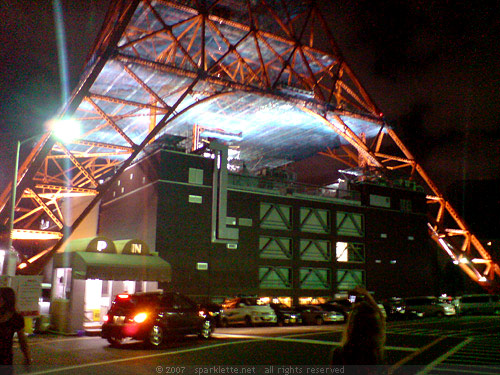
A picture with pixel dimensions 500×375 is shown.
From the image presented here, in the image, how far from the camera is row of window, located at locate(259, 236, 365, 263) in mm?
41750

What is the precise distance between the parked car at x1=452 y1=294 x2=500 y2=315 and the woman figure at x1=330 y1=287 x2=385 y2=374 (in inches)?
1576

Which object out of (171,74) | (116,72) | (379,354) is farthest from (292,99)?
(379,354)

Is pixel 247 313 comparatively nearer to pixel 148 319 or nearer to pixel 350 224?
pixel 148 319

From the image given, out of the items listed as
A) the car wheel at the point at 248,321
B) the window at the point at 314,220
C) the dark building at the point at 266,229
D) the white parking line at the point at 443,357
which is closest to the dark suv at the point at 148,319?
the white parking line at the point at 443,357

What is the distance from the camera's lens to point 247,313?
2831cm

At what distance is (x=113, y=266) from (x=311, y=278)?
2337 centimetres

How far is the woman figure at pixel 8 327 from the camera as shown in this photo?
20.6 ft

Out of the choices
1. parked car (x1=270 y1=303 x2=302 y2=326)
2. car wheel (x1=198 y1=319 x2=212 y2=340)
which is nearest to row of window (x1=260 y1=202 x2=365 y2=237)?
parked car (x1=270 y1=303 x2=302 y2=326)

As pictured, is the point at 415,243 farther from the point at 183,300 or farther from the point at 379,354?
the point at 379,354

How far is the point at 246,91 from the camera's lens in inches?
1380

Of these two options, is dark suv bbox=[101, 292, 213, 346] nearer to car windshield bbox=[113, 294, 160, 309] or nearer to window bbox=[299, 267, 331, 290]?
car windshield bbox=[113, 294, 160, 309]

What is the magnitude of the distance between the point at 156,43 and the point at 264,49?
27.0 ft

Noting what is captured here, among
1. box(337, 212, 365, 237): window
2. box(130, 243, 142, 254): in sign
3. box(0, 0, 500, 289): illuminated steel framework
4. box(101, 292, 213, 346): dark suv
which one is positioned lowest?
box(101, 292, 213, 346): dark suv

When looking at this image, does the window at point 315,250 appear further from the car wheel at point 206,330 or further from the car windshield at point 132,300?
the car windshield at point 132,300
